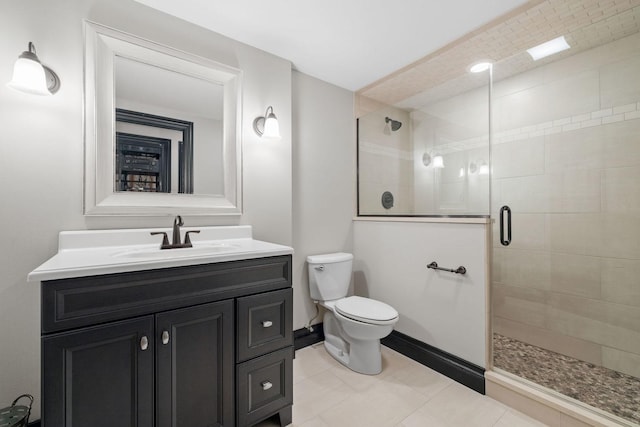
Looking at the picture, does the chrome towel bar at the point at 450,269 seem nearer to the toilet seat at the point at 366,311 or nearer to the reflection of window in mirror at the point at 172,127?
the toilet seat at the point at 366,311

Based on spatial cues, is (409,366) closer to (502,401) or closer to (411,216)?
(502,401)

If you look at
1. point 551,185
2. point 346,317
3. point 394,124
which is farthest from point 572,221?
point 346,317

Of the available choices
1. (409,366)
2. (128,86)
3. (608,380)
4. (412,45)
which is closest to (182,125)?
(128,86)

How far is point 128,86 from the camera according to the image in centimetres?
151

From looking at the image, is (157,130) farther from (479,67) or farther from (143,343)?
(479,67)

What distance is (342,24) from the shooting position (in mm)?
1697

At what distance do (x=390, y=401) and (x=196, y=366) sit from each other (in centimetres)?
114

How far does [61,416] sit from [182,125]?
1.45 m

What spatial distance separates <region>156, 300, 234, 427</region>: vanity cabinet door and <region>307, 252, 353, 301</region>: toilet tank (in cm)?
98

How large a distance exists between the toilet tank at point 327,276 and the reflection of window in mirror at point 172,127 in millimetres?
918

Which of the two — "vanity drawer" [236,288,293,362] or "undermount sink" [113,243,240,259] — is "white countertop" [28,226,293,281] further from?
"vanity drawer" [236,288,293,362]

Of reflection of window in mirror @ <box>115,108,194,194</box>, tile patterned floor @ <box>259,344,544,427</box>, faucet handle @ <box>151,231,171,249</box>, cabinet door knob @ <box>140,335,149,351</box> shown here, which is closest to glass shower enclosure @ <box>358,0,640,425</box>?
tile patterned floor @ <box>259,344,544,427</box>

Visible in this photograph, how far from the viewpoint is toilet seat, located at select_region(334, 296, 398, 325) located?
173 cm

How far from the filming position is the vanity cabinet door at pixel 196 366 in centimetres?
106
